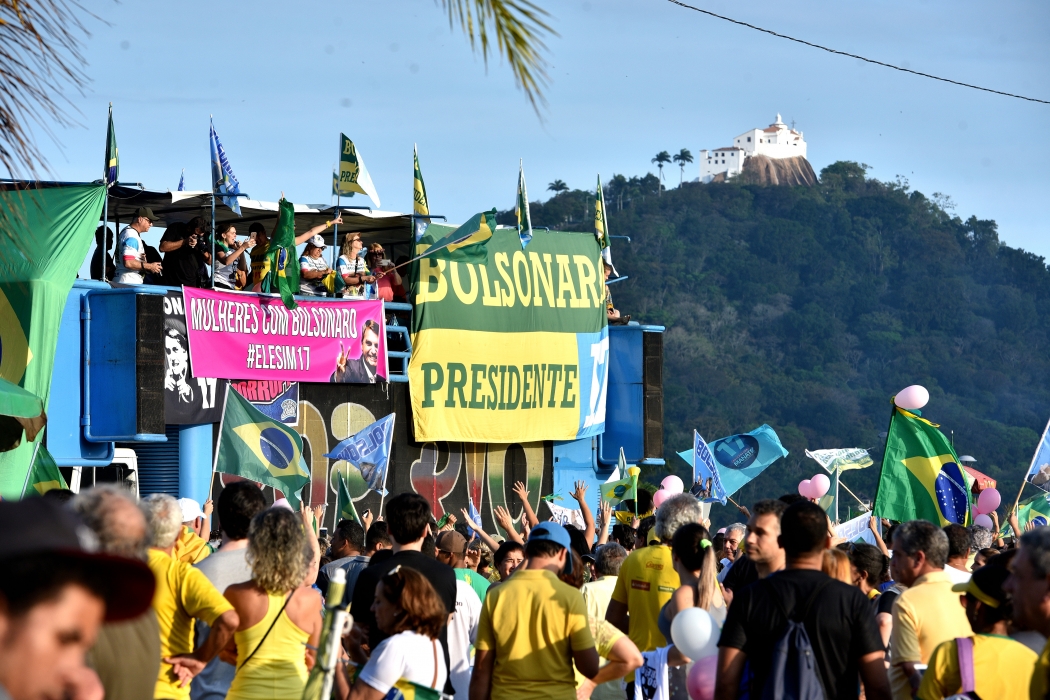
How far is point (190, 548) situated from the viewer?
709 cm

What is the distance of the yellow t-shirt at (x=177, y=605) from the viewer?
5031 mm

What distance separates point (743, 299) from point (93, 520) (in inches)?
5056

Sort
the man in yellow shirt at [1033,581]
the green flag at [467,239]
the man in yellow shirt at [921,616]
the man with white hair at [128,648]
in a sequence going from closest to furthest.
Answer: the man with white hair at [128,648] → the man in yellow shirt at [1033,581] → the man in yellow shirt at [921,616] → the green flag at [467,239]

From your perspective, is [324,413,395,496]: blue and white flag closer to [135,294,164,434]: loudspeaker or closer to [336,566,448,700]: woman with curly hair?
[135,294,164,434]: loudspeaker

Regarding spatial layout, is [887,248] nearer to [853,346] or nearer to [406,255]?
[853,346]

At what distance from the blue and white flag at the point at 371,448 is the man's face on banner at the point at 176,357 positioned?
2000mm

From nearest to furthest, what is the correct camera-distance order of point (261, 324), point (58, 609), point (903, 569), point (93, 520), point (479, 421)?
1. point (58, 609)
2. point (93, 520)
3. point (903, 569)
4. point (261, 324)
5. point (479, 421)

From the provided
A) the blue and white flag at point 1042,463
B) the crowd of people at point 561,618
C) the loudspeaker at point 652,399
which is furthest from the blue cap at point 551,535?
the loudspeaker at point 652,399

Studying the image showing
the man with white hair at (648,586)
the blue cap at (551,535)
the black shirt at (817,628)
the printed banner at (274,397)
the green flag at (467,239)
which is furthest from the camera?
the green flag at (467,239)

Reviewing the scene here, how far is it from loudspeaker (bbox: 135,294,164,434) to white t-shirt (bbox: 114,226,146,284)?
43 cm

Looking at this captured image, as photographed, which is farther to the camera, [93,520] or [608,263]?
[608,263]

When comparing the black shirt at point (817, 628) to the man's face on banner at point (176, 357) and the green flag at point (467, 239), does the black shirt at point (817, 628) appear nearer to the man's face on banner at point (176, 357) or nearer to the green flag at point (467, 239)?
the man's face on banner at point (176, 357)

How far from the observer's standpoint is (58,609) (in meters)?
2.13

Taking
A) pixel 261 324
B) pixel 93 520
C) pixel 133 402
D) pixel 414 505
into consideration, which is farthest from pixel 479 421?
pixel 93 520
